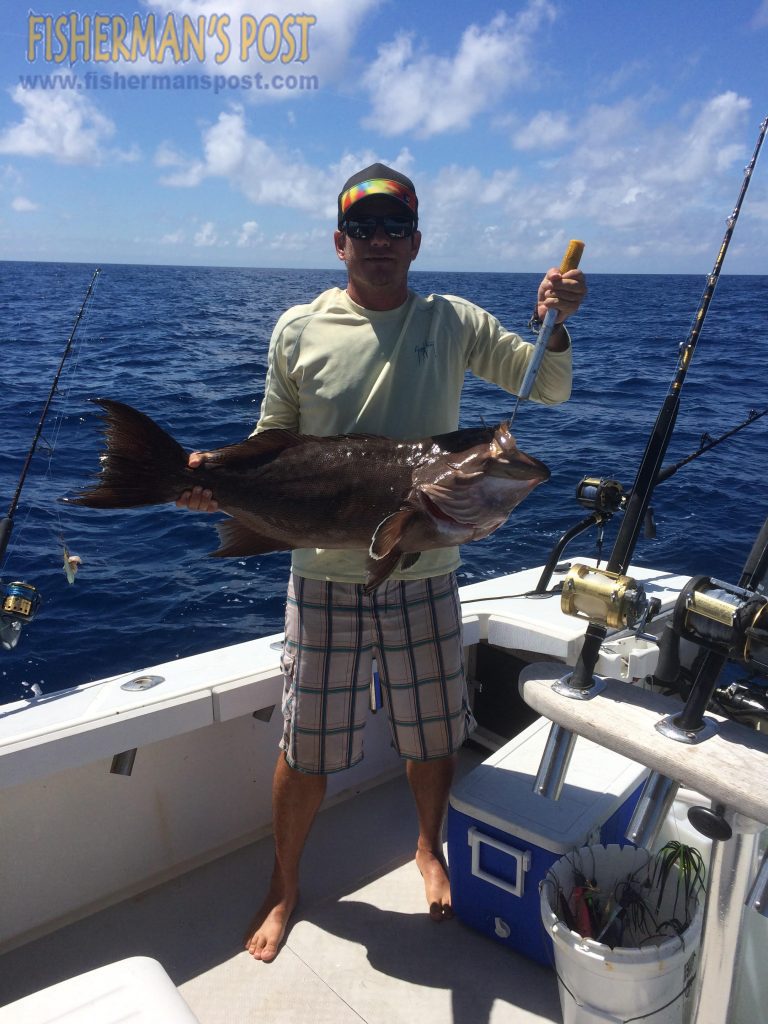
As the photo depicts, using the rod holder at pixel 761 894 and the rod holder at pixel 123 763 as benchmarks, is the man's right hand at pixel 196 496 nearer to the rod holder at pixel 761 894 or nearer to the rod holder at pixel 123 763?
the rod holder at pixel 123 763

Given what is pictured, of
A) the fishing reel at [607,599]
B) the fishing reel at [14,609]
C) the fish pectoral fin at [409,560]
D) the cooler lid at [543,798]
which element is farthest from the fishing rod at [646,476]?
the fishing reel at [14,609]

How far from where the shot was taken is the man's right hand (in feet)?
7.58

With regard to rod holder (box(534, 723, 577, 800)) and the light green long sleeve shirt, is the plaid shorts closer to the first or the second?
the light green long sleeve shirt

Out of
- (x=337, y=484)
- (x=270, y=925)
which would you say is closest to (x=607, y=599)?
(x=337, y=484)

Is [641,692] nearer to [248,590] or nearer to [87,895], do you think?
[87,895]

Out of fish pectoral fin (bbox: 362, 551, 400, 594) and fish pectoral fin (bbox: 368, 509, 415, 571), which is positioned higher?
fish pectoral fin (bbox: 368, 509, 415, 571)

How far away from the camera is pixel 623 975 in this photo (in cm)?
191

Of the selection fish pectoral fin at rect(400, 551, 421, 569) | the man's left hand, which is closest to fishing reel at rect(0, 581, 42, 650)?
fish pectoral fin at rect(400, 551, 421, 569)

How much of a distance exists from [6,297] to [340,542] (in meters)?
41.0

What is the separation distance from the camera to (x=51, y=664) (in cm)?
593

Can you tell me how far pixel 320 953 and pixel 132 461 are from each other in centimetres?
181

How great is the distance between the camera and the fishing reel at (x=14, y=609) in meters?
3.34

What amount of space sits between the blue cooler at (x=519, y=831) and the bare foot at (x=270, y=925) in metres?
0.60

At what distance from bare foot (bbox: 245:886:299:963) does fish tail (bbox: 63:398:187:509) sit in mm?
1555
